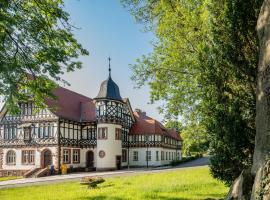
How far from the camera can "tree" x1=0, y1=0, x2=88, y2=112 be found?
44.2ft

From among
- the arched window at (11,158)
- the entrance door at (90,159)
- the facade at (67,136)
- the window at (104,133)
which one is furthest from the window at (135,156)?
the arched window at (11,158)

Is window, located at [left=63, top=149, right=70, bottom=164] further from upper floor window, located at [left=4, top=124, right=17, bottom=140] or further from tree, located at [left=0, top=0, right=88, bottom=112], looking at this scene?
tree, located at [left=0, top=0, right=88, bottom=112]

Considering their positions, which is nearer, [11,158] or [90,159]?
[11,158]

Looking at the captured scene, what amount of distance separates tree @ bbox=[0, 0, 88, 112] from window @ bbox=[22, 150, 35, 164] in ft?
108

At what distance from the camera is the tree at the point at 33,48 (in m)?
13.5

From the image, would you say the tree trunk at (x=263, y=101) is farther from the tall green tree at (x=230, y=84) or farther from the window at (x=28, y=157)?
the window at (x=28, y=157)

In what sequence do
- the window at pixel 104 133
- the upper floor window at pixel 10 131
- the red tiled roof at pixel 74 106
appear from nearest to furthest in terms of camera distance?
the upper floor window at pixel 10 131 → the window at pixel 104 133 → the red tiled roof at pixel 74 106

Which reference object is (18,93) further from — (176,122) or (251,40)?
(176,122)

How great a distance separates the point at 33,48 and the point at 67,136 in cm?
3354

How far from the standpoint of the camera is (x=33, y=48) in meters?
14.3

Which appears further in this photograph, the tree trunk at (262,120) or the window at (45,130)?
the window at (45,130)

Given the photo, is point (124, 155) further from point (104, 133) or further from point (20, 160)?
point (20, 160)

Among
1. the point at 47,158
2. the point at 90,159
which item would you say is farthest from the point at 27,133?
the point at 90,159

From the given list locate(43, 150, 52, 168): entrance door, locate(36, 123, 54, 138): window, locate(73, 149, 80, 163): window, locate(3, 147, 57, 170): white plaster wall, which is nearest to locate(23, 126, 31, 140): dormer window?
locate(36, 123, 54, 138): window
